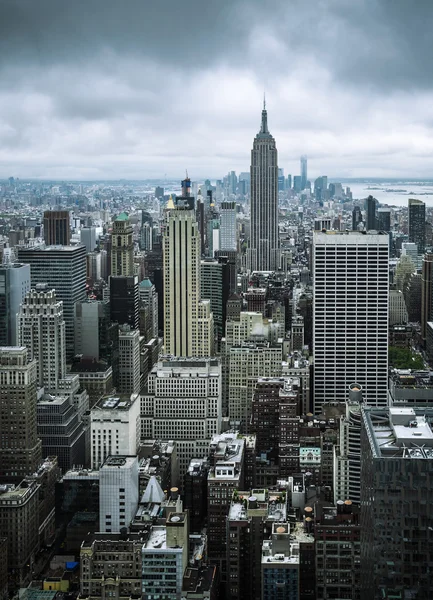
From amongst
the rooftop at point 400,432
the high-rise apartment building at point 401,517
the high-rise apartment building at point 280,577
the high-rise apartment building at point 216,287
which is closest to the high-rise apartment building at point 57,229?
the high-rise apartment building at point 216,287

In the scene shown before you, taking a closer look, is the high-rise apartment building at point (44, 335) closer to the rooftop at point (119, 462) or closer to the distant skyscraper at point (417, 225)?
the rooftop at point (119, 462)

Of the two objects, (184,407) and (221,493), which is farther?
(184,407)

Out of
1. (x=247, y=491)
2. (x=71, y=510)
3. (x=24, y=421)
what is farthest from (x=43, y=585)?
(x=24, y=421)

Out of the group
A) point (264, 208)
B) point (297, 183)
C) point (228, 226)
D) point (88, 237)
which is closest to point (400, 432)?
point (88, 237)

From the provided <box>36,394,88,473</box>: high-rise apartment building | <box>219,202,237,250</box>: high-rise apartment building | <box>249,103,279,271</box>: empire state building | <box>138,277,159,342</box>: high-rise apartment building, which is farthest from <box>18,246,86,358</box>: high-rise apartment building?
<box>249,103,279,271</box>: empire state building

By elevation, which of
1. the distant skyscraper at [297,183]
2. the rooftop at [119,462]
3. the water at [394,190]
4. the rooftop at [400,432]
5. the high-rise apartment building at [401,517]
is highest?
the distant skyscraper at [297,183]

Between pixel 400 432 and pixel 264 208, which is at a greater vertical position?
pixel 264 208

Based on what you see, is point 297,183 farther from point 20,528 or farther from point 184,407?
point 20,528
